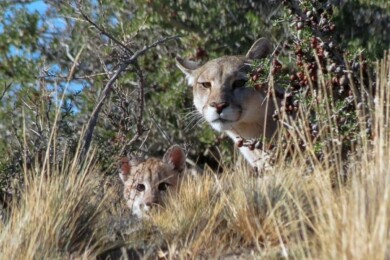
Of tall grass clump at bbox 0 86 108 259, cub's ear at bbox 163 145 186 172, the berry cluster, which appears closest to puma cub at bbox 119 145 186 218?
cub's ear at bbox 163 145 186 172

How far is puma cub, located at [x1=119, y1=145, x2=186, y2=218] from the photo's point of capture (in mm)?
9414

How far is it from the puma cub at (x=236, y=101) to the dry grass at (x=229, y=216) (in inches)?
93.5

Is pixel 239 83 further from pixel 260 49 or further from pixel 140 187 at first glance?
pixel 140 187

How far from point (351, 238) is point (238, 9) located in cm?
851

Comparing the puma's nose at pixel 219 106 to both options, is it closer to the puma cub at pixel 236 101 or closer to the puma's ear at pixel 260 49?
the puma cub at pixel 236 101

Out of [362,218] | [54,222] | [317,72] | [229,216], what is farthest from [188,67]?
[362,218]

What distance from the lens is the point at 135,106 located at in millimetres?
11852

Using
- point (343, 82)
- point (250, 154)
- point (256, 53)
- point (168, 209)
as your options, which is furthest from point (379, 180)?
point (256, 53)

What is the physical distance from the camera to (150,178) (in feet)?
31.9

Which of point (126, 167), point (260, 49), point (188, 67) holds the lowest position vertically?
point (126, 167)

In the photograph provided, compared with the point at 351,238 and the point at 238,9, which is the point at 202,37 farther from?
the point at 351,238

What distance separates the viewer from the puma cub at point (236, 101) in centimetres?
986

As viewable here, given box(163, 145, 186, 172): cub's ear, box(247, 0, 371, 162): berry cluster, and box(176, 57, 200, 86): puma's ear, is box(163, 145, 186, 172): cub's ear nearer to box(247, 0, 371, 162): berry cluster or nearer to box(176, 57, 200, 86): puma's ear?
box(176, 57, 200, 86): puma's ear

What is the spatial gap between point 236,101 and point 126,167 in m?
1.22
